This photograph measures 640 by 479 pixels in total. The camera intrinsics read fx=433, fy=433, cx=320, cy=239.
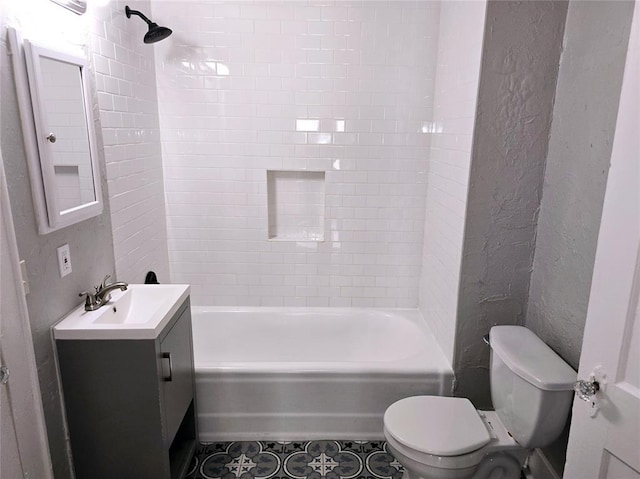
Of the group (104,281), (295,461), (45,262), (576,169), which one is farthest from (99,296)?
(576,169)

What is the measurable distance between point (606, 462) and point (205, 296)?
8.15ft

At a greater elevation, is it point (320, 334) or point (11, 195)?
point (11, 195)

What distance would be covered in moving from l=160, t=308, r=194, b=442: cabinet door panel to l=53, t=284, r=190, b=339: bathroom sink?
102 mm

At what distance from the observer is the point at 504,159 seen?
1996 mm

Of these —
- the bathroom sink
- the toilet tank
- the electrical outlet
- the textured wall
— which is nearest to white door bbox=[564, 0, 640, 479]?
the toilet tank

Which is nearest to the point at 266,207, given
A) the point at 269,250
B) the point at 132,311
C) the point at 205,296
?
the point at 269,250

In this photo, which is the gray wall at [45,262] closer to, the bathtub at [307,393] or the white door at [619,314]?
the bathtub at [307,393]

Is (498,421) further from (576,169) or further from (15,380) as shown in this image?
(15,380)

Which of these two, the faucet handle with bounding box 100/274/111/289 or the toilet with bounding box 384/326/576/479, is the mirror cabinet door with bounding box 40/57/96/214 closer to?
the faucet handle with bounding box 100/274/111/289

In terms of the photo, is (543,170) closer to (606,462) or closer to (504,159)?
(504,159)

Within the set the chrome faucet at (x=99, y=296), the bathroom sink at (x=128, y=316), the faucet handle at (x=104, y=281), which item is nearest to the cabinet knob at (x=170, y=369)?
the bathroom sink at (x=128, y=316)

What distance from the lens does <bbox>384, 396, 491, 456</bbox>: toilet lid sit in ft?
5.61

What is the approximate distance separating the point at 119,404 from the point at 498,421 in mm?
1579

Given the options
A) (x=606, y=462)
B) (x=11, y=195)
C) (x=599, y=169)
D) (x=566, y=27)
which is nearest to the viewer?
(x=606, y=462)
